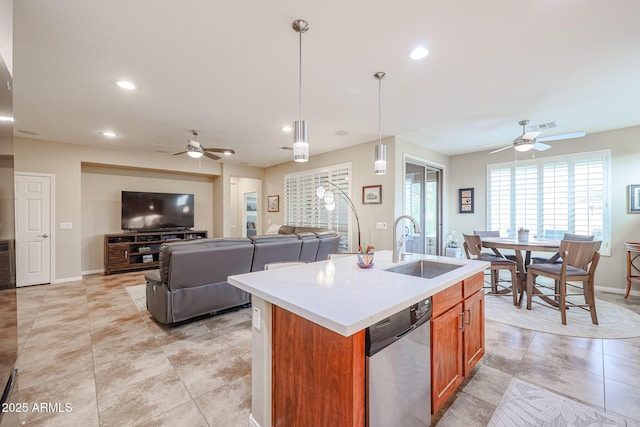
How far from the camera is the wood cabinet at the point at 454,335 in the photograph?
5.06 feet

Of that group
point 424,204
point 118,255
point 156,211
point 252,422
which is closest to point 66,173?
point 156,211

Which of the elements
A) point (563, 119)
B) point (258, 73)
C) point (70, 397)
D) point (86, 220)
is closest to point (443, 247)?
Result: point (563, 119)

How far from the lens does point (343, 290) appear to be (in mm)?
1418

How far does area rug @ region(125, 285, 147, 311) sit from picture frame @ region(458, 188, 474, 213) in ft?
20.6

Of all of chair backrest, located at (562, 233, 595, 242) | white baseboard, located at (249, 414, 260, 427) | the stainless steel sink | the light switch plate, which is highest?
chair backrest, located at (562, 233, 595, 242)

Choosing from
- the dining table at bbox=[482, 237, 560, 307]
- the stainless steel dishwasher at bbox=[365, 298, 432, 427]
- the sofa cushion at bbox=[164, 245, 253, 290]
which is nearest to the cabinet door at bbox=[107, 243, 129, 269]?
the sofa cushion at bbox=[164, 245, 253, 290]

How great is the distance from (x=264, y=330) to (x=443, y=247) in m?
5.48

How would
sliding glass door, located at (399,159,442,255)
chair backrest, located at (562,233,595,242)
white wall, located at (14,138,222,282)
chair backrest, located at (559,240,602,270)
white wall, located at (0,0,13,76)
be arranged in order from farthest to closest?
1. sliding glass door, located at (399,159,442,255)
2. white wall, located at (14,138,222,282)
3. chair backrest, located at (562,233,595,242)
4. chair backrest, located at (559,240,602,270)
5. white wall, located at (0,0,13,76)

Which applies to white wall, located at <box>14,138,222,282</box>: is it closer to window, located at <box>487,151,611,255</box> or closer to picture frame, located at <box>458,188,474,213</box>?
picture frame, located at <box>458,188,474,213</box>

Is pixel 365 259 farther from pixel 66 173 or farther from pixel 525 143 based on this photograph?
pixel 66 173

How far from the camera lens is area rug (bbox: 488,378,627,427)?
1622 mm

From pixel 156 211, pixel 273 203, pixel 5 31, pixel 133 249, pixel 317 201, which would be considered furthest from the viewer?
pixel 273 203

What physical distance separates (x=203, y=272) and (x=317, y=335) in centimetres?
226

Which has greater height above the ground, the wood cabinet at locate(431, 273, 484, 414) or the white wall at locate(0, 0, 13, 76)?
the white wall at locate(0, 0, 13, 76)
